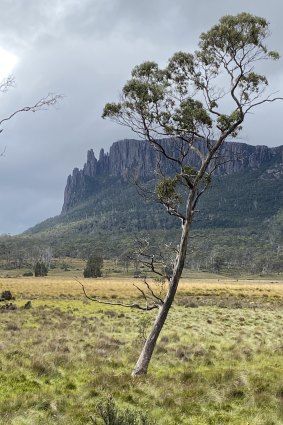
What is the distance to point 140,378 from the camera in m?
13.7

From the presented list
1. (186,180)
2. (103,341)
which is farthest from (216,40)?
(103,341)

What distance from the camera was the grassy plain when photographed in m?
10.8

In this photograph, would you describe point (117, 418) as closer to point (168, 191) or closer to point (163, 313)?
point (163, 313)

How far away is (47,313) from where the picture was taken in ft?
109

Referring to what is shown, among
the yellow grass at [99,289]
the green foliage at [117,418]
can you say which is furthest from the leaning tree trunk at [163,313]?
the yellow grass at [99,289]

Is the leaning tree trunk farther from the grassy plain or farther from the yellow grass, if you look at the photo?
the yellow grass

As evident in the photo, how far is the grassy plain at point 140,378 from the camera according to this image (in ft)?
35.5

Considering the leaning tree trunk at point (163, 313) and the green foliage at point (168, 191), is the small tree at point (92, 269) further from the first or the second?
the leaning tree trunk at point (163, 313)

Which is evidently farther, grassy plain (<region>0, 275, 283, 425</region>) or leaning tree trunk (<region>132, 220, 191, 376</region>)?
leaning tree trunk (<region>132, 220, 191, 376</region>)

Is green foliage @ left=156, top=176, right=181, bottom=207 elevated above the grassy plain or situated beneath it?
elevated above

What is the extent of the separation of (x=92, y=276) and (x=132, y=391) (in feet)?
361

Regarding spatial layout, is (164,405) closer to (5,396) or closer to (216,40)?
(5,396)

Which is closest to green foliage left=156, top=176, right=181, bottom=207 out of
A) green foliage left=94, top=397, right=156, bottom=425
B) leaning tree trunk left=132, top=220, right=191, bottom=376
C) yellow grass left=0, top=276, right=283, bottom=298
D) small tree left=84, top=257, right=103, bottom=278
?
leaning tree trunk left=132, top=220, right=191, bottom=376

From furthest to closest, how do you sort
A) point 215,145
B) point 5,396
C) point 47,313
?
point 47,313 < point 215,145 < point 5,396
